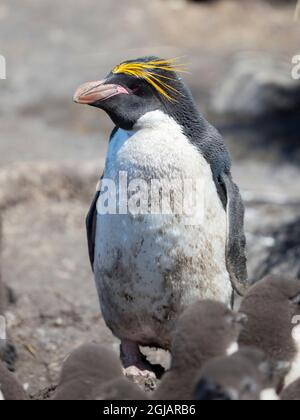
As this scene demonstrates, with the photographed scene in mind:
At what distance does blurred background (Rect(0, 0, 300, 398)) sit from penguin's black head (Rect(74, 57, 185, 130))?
4.56 feet

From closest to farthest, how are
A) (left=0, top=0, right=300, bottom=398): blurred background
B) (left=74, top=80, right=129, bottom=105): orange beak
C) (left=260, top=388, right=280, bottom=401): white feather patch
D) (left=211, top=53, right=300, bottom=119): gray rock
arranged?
1. (left=260, top=388, right=280, bottom=401): white feather patch
2. (left=74, top=80, right=129, bottom=105): orange beak
3. (left=0, top=0, right=300, bottom=398): blurred background
4. (left=211, top=53, right=300, bottom=119): gray rock

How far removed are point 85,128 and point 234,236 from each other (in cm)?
705

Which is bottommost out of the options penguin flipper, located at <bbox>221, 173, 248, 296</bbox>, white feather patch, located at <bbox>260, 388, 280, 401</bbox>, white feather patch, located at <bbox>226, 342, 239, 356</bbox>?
white feather patch, located at <bbox>260, 388, 280, 401</bbox>

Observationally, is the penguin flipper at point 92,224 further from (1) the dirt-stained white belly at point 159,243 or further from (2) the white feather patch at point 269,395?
(2) the white feather patch at point 269,395

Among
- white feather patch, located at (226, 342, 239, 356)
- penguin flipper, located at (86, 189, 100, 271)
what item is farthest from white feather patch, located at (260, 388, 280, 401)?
penguin flipper, located at (86, 189, 100, 271)

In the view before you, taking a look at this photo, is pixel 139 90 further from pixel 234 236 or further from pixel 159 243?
pixel 234 236

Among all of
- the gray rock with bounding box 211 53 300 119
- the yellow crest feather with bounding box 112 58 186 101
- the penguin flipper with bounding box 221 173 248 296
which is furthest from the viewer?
the gray rock with bounding box 211 53 300 119

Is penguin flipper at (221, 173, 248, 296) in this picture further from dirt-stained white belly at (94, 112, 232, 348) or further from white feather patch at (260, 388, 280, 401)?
white feather patch at (260, 388, 280, 401)

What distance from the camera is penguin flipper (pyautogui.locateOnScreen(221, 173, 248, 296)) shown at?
16.2ft

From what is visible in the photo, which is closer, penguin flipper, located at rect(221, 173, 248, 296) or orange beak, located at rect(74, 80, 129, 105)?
orange beak, located at rect(74, 80, 129, 105)

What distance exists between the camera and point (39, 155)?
1041 cm

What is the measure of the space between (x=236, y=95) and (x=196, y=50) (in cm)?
262
